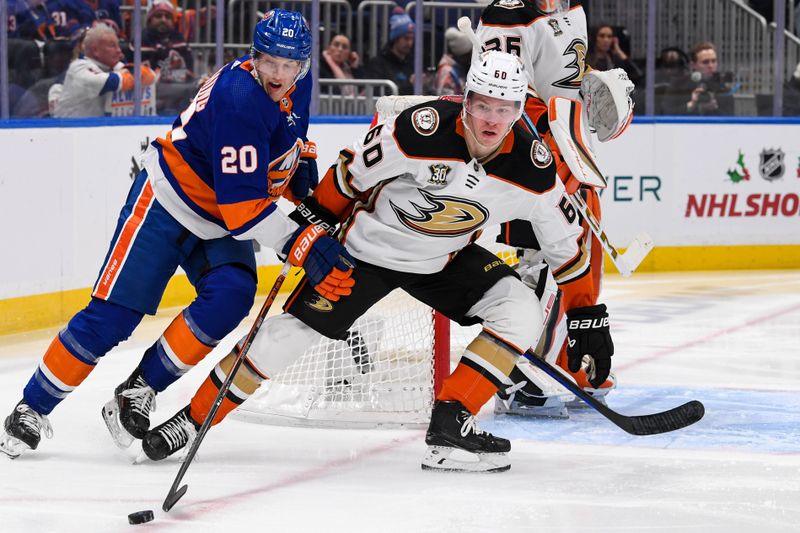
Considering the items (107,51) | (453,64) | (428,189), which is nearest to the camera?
(428,189)

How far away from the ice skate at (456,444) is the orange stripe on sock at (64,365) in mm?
799

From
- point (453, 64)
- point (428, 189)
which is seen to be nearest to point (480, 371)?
point (428, 189)

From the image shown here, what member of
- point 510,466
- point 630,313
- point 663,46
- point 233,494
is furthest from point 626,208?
point 233,494

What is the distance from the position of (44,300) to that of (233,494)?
7.83 ft

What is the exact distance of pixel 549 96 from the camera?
390cm

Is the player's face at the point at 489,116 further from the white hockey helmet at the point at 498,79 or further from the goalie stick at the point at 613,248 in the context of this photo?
the goalie stick at the point at 613,248

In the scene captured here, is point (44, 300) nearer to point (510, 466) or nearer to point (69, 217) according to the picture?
point (69, 217)

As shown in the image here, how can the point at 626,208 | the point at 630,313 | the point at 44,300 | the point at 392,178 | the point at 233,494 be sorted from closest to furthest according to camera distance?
the point at 233,494 → the point at 392,178 → the point at 44,300 → the point at 630,313 → the point at 626,208

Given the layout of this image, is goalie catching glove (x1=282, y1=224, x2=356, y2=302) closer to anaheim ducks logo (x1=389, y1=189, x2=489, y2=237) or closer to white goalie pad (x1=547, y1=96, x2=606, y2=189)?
anaheim ducks logo (x1=389, y1=189, x2=489, y2=237)

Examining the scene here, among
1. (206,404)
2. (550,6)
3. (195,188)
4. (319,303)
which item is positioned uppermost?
(550,6)

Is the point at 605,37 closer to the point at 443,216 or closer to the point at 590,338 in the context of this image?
the point at 590,338

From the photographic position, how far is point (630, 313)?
18.5ft

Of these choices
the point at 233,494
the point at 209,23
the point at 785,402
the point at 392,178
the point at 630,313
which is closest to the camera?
the point at 233,494

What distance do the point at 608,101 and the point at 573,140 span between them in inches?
14.4
